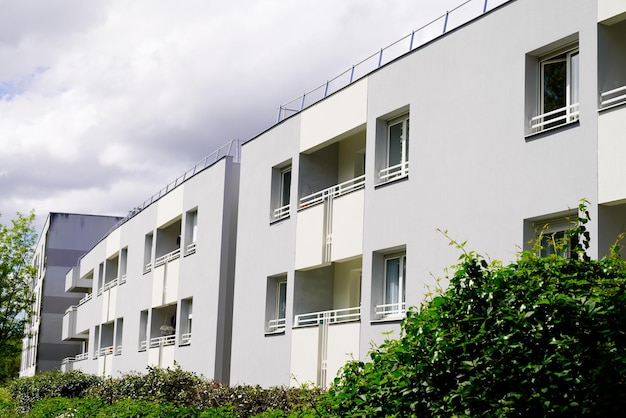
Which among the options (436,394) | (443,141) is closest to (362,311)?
(443,141)

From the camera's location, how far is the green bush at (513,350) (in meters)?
6.46

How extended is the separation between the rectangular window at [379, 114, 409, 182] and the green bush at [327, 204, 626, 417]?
35.6ft

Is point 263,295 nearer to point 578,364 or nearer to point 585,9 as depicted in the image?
point 585,9

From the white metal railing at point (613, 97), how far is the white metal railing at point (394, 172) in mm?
5144

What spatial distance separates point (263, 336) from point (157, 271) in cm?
1099

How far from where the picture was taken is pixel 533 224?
1403cm

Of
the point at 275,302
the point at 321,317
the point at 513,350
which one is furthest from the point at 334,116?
the point at 513,350

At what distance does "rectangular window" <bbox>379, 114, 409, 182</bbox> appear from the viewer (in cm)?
1847

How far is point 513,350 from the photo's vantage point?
6.71m

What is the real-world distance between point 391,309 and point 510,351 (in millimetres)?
11830

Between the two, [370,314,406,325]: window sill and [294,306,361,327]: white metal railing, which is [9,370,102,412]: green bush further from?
[370,314,406,325]: window sill

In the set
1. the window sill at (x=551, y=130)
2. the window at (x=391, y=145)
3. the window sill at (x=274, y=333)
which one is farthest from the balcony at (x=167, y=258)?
the window sill at (x=551, y=130)

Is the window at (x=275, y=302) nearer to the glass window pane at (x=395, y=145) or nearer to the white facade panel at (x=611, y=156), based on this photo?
the glass window pane at (x=395, y=145)

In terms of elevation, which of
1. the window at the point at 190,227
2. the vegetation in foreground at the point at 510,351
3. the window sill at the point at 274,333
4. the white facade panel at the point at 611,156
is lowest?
the vegetation in foreground at the point at 510,351
